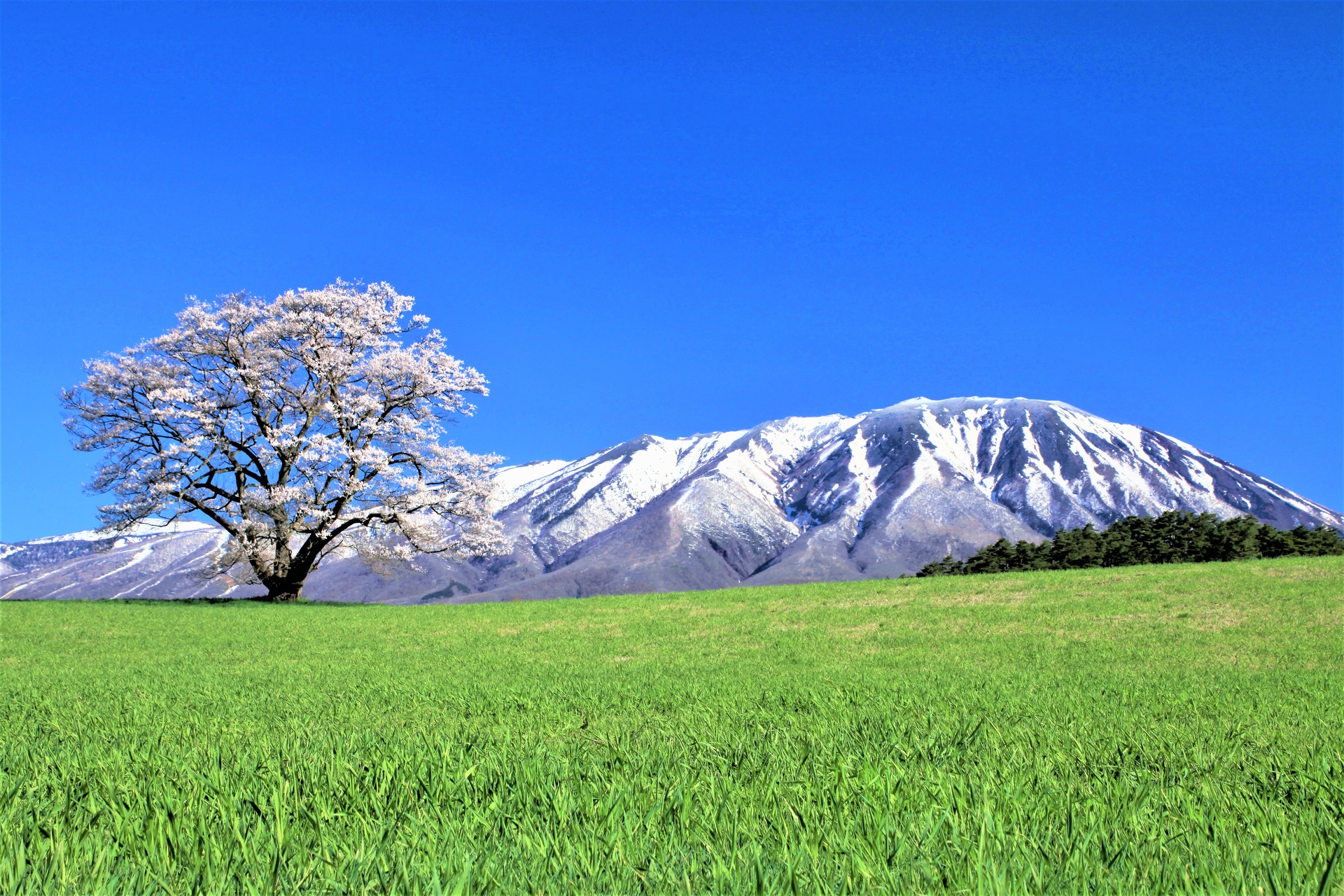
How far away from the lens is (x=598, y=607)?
106ft

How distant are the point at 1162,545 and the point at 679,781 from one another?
74149mm

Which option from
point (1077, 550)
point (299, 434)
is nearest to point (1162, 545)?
point (1077, 550)

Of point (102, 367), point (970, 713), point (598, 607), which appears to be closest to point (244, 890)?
point (970, 713)

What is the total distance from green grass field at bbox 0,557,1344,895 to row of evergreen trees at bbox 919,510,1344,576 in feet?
160

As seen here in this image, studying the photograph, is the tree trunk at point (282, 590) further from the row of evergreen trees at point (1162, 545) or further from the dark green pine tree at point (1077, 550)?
the dark green pine tree at point (1077, 550)

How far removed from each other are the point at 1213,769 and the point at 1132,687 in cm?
691

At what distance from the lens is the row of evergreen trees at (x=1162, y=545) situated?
61312 millimetres

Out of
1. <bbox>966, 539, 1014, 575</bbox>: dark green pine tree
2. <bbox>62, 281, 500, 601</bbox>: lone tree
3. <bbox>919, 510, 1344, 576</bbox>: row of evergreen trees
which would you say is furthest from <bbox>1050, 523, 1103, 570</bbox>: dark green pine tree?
<bbox>62, 281, 500, 601</bbox>: lone tree

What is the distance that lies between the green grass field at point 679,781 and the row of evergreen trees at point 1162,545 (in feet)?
160

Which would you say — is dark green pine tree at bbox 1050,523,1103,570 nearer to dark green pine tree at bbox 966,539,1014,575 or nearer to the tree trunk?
dark green pine tree at bbox 966,539,1014,575

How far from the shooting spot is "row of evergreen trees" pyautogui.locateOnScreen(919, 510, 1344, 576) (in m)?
61.3

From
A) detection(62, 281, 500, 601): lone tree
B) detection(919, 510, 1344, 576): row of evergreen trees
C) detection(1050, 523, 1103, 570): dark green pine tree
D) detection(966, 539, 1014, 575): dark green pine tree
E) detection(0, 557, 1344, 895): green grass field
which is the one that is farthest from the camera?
detection(966, 539, 1014, 575): dark green pine tree

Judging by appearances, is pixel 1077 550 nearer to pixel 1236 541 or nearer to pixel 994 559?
pixel 994 559

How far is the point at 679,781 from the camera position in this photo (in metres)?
4.58
